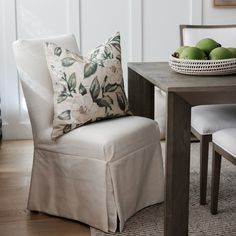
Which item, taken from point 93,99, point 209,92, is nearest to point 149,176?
point 93,99

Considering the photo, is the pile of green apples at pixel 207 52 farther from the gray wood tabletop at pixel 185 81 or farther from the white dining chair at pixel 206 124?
the white dining chair at pixel 206 124

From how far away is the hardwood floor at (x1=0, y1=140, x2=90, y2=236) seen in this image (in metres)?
2.27

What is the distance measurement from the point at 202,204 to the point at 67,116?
0.84 m

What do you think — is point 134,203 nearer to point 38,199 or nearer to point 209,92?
point 38,199

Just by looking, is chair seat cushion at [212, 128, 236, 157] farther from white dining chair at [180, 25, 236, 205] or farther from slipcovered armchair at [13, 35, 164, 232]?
slipcovered armchair at [13, 35, 164, 232]

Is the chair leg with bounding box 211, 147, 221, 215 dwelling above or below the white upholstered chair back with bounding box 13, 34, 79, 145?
below

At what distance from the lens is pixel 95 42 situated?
401 cm

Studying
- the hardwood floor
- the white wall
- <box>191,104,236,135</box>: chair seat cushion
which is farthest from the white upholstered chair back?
the white wall

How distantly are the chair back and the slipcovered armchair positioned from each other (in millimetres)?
762

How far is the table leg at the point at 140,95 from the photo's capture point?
8.71 feet

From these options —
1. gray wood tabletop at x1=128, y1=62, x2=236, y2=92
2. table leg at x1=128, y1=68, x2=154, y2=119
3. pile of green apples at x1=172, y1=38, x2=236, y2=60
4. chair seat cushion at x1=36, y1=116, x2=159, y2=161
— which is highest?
pile of green apples at x1=172, y1=38, x2=236, y2=60

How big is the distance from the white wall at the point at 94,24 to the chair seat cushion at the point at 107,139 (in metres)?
1.68

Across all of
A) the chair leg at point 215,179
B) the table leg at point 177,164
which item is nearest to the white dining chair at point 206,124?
the chair leg at point 215,179

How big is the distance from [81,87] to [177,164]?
2.58 ft
